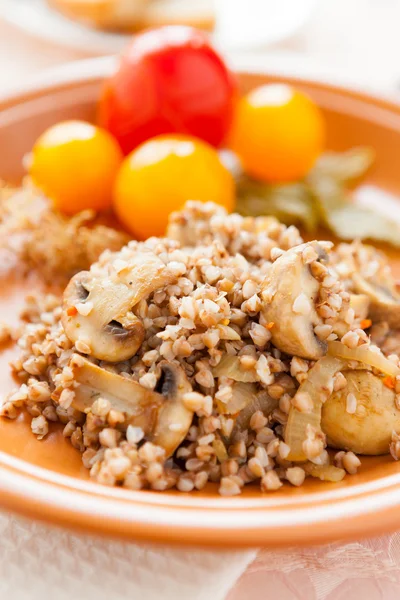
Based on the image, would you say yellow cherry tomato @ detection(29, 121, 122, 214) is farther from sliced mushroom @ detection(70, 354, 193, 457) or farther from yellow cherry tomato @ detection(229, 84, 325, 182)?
sliced mushroom @ detection(70, 354, 193, 457)

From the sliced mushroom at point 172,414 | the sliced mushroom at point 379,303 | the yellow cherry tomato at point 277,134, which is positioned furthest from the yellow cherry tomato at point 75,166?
the sliced mushroom at point 172,414

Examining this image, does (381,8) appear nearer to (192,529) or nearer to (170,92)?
(170,92)

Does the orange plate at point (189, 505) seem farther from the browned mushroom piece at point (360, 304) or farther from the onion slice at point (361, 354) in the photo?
the browned mushroom piece at point (360, 304)

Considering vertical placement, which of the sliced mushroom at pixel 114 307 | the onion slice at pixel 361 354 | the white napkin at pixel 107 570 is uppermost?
the sliced mushroom at pixel 114 307

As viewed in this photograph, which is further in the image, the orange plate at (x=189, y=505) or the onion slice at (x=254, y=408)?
the onion slice at (x=254, y=408)

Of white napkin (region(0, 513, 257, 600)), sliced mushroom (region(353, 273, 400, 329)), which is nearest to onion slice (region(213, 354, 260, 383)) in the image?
white napkin (region(0, 513, 257, 600))

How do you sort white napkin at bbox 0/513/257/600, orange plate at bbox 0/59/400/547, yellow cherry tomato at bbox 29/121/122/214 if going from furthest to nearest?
yellow cherry tomato at bbox 29/121/122/214, white napkin at bbox 0/513/257/600, orange plate at bbox 0/59/400/547

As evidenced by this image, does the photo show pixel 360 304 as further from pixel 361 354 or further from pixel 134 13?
pixel 134 13
